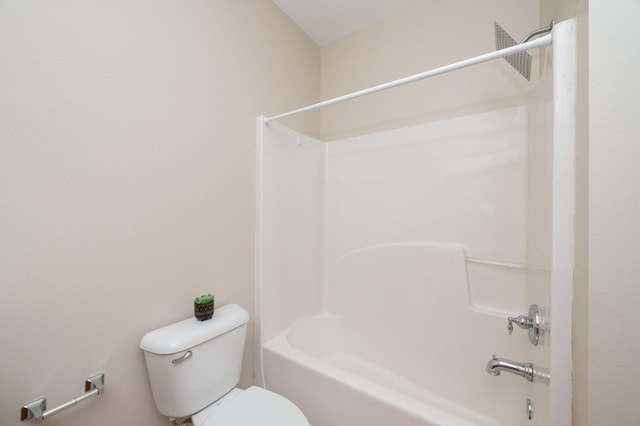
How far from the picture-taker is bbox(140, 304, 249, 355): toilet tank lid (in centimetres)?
87

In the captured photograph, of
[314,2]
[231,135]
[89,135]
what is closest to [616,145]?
[231,135]

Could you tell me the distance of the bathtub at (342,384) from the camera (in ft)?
3.05

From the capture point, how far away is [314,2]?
1.54 m

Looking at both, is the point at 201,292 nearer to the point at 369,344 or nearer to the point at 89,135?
the point at 89,135

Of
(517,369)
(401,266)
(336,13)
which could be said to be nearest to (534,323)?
(517,369)

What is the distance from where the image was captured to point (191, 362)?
915mm

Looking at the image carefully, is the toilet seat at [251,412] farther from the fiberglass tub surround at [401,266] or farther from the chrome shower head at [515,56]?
the chrome shower head at [515,56]

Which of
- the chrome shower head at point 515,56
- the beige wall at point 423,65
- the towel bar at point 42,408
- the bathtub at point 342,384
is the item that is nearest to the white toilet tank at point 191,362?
the towel bar at point 42,408

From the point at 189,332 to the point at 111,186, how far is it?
613mm

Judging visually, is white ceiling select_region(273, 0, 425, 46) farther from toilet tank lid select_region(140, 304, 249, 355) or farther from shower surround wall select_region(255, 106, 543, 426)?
toilet tank lid select_region(140, 304, 249, 355)

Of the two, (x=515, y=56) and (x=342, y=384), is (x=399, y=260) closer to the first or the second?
(x=342, y=384)

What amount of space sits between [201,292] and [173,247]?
26cm

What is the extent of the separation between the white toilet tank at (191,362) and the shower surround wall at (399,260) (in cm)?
32

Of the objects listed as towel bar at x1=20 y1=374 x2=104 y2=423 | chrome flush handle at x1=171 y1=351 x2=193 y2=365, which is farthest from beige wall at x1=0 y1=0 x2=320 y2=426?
chrome flush handle at x1=171 y1=351 x2=193 y2=365
